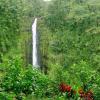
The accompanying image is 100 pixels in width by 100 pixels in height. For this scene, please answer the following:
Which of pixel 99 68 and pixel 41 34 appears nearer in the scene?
pixel 99 68

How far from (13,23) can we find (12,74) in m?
31.1

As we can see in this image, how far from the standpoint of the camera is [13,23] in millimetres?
45688

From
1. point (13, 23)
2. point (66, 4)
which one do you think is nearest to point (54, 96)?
point (13, 23)

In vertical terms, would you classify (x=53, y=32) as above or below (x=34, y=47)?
above

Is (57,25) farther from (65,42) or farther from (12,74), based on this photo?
(12,74)

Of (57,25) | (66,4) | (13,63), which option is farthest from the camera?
(66,4)

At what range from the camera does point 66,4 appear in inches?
2028

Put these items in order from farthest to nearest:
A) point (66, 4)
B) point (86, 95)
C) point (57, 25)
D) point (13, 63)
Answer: point (66, 4) → point (57, 25) → point (13, 63) → point (86, 95)

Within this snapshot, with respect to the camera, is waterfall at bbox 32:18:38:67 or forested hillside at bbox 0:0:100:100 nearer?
forested hillside at bbox 0:0:100:100

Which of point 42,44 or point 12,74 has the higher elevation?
point 12,74

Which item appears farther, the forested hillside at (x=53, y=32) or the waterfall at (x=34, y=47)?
the waterfall at (x=34, y=47)

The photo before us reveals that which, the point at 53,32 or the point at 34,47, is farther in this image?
the point at 53,32

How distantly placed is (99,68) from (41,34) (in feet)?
39.7

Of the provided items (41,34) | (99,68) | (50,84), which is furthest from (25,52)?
(50,84)
